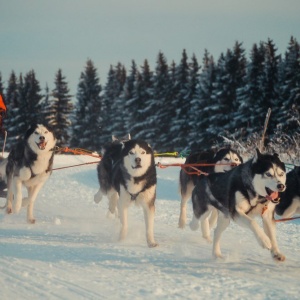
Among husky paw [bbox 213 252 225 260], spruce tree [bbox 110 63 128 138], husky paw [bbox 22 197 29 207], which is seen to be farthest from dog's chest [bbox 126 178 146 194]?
spruce tree [bbox 110 63 128 138]

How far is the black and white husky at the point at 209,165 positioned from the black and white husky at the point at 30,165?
179cm

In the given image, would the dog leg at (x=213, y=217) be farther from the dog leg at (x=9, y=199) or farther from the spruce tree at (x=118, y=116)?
the spruce tree at (x=118, y=116)

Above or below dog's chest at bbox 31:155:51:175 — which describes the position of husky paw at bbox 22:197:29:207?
below

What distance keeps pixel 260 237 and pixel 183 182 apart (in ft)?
8.20

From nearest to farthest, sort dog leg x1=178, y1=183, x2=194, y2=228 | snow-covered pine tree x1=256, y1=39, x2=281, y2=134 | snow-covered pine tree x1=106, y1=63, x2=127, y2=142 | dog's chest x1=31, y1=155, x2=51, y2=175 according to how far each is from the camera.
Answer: dog leg x1=178, y1=183, x2=194, y2=228
dog's chest x1=31, y1=155, x2=51, y2=175
snow-covered pine tree x1=256, y1=39, x2=281, y2=134
snow-covered pine tree x1=106, y1=63, x2=127, y2=142

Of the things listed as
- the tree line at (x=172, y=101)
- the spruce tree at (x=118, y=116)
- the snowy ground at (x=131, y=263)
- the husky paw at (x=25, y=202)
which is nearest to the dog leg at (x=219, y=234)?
the snowy ground at (x=131, y=263)

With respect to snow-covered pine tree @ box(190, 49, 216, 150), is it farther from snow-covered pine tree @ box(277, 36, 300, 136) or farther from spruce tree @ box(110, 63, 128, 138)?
spruce tree @ box(110, 63, 128, 138)

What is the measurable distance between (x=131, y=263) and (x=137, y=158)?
49.9 inches

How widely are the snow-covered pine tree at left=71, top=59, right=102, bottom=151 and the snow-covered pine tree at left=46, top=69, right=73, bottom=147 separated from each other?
3.50 feet

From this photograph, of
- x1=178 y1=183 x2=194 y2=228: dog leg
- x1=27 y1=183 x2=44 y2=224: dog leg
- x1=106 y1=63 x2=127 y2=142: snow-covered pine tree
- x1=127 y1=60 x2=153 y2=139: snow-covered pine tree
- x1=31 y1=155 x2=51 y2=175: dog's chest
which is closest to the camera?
x1=178 y1=183 x2=194 y2=228: dog leg

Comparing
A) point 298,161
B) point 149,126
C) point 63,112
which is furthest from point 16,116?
point 298,161

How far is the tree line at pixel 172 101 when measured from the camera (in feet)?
90.8

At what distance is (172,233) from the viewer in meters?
5.88

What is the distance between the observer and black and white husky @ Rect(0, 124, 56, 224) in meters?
6.35
